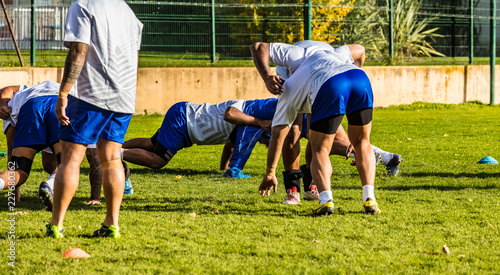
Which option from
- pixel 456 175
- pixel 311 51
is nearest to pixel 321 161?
pixel 311 51

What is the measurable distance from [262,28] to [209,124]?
9.60m

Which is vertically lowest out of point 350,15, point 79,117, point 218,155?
point 218,155

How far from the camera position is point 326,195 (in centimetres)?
571

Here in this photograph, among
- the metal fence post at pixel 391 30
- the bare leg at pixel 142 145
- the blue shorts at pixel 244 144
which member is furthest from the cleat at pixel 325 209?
the metal fence post at pixel 391 30

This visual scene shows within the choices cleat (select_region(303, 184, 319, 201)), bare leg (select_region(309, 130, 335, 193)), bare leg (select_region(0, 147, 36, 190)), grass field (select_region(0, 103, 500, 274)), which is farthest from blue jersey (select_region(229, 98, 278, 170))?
bare leg (select_region(0, 147, 36, 190))

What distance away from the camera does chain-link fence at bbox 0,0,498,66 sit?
52.9 ft

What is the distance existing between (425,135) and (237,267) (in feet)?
29.3

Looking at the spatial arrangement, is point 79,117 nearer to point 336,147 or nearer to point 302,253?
point 302,253

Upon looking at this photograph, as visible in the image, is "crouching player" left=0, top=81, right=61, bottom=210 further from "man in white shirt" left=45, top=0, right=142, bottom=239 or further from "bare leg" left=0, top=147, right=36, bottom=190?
"man in white shirt" left=45, top=0, right=142, bottom=239

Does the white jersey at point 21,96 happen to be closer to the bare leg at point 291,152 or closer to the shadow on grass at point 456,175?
the bare leg at point 291,152

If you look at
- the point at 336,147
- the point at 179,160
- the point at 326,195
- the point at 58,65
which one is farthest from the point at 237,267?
the point at 58,65

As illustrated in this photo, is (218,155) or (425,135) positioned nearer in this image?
(218,155)

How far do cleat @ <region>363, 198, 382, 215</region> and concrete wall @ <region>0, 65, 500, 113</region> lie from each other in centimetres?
1126

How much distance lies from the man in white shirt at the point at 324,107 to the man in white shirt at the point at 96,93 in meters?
1.43
